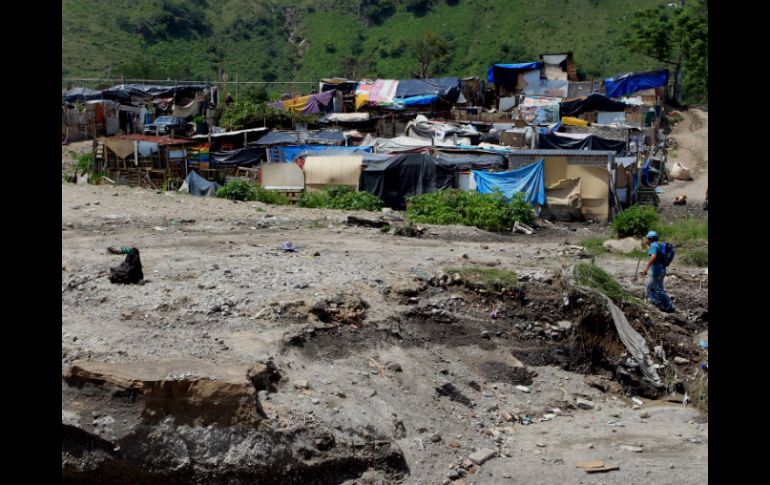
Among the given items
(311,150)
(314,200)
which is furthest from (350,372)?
(311,150)

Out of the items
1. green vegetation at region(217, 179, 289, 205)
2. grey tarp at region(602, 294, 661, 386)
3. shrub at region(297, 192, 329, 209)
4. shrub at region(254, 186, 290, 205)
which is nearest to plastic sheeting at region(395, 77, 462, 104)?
shrub at region(297, 192, 329, 209)

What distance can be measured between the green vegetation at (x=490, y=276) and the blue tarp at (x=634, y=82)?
1009 inches

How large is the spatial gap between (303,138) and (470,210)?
34.1 ft

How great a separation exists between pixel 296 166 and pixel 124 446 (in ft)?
47.8

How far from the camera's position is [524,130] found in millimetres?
26266

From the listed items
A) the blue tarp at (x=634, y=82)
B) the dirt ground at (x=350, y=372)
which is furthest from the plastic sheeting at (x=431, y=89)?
the dirt ground at (x=350, y=372)

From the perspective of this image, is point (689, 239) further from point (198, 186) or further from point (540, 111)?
point (540, 111)

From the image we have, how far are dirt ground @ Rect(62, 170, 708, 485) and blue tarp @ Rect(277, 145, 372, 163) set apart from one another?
9.71 meters

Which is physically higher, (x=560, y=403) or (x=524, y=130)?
(x=524, y=130)

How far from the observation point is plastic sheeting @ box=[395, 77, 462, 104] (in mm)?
32625

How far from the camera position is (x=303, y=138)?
85.6ft


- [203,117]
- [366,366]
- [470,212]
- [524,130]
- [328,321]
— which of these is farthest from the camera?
[203,117]
